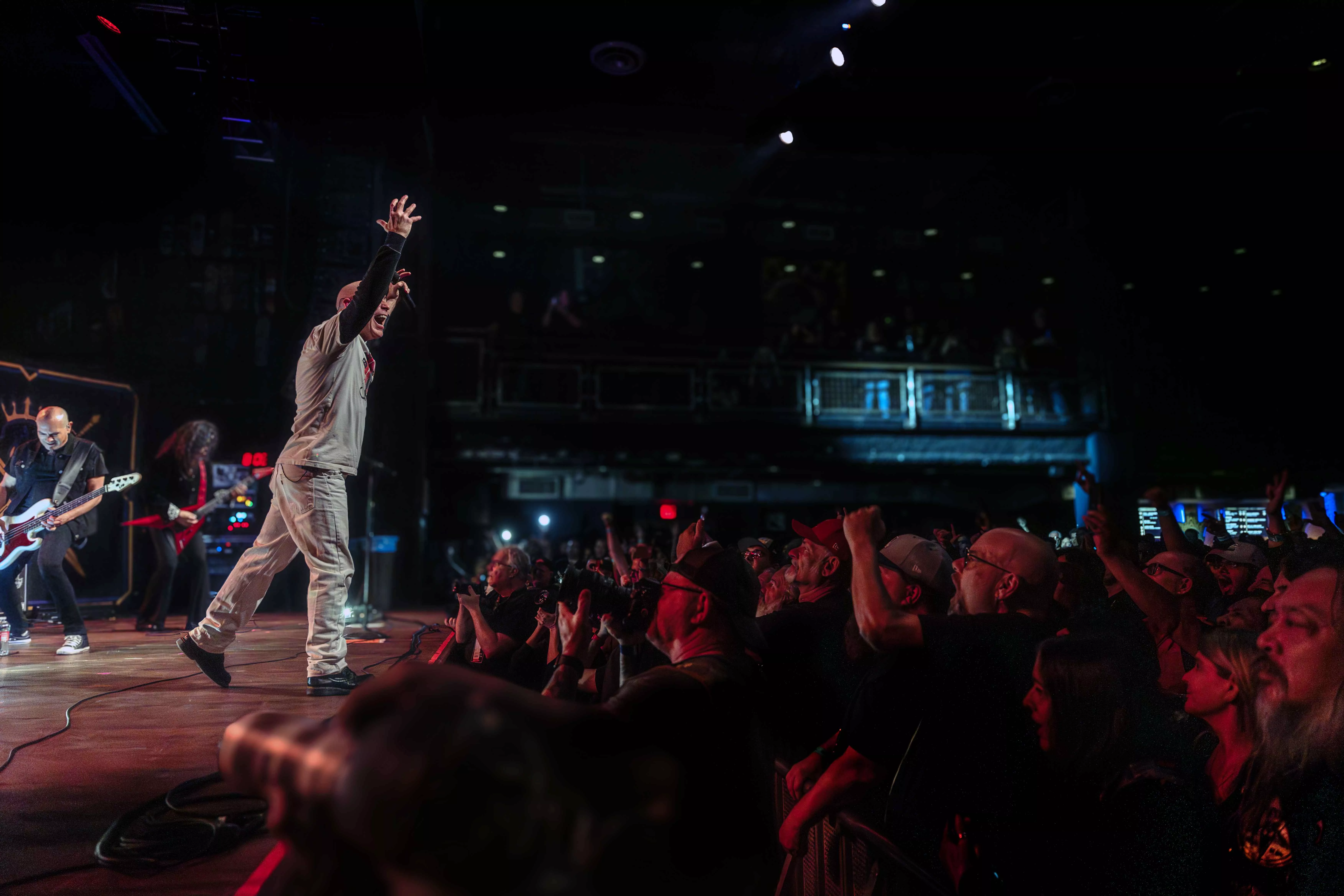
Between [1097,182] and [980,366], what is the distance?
392 centimetres

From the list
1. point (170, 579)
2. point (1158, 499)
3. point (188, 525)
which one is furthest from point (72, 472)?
point (1158, 499)

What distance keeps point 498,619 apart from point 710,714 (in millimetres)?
1947

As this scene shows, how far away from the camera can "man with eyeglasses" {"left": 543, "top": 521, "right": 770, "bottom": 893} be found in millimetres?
1323

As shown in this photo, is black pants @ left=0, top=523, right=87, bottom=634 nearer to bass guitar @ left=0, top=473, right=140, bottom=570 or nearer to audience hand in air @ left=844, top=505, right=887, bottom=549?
bass guitar @ left=0, top=473, right=140, bottom=570

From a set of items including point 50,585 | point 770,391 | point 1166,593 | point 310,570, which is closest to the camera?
point 1166,593

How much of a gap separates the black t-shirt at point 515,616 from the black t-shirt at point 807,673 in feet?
4.14

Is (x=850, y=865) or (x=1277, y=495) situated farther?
(x=1277, y=495)

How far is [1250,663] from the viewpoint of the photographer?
1875 millimetres

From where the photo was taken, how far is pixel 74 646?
5.12 metres

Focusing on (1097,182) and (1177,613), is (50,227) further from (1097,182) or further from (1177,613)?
(1097,182)

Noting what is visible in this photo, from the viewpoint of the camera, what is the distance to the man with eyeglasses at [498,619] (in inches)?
119

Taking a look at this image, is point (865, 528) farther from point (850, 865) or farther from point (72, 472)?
point (72, 472)

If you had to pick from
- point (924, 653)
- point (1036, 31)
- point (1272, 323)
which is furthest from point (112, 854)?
point (1272, 323)

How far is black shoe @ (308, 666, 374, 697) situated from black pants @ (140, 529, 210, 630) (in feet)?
12.2
